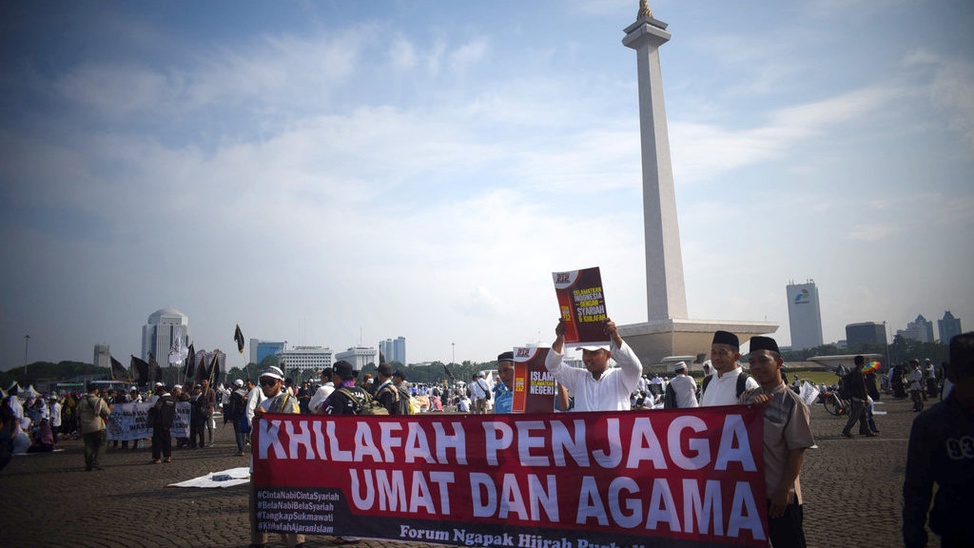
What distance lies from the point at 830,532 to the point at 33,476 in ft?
53.6

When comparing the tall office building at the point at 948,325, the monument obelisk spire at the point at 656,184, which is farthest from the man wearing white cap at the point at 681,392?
the tall office building at the point at 948,325

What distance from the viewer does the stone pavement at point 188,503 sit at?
7016 millimetres

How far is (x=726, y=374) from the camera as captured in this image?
17.3ft

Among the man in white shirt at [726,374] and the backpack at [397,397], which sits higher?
the man in white shirt at [726,374]

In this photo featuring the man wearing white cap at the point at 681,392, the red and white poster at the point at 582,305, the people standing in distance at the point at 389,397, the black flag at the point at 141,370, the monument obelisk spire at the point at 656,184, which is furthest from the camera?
the monument obelisk spire at the point at 656,184

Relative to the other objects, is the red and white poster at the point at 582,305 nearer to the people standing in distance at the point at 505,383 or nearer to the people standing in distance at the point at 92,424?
the people standing in distance at the point at 505,383

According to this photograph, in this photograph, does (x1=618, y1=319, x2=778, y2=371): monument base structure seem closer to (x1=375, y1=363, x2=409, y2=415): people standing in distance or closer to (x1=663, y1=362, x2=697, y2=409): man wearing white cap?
(x1=375, y1=363, x2=409, y2=415): people standing in distance

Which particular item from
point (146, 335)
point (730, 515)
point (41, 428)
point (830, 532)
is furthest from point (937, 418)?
point (146, 335)

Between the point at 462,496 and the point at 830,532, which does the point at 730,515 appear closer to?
the point at 462,496

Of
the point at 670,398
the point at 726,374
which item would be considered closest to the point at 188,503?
the point at 670,398

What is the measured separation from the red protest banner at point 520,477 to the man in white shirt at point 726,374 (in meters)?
0.82

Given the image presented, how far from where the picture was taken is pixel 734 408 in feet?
14.1

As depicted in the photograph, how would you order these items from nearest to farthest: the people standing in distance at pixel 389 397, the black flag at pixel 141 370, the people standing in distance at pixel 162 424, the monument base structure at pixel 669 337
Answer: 1. the people standing in distance at pixel 389 397
2. the people standing in distance at pixel 162 424
3. the black flag at pixel 141 370
4. the monument base structure at pixel 669 337

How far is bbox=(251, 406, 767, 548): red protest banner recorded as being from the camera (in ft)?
14.1
